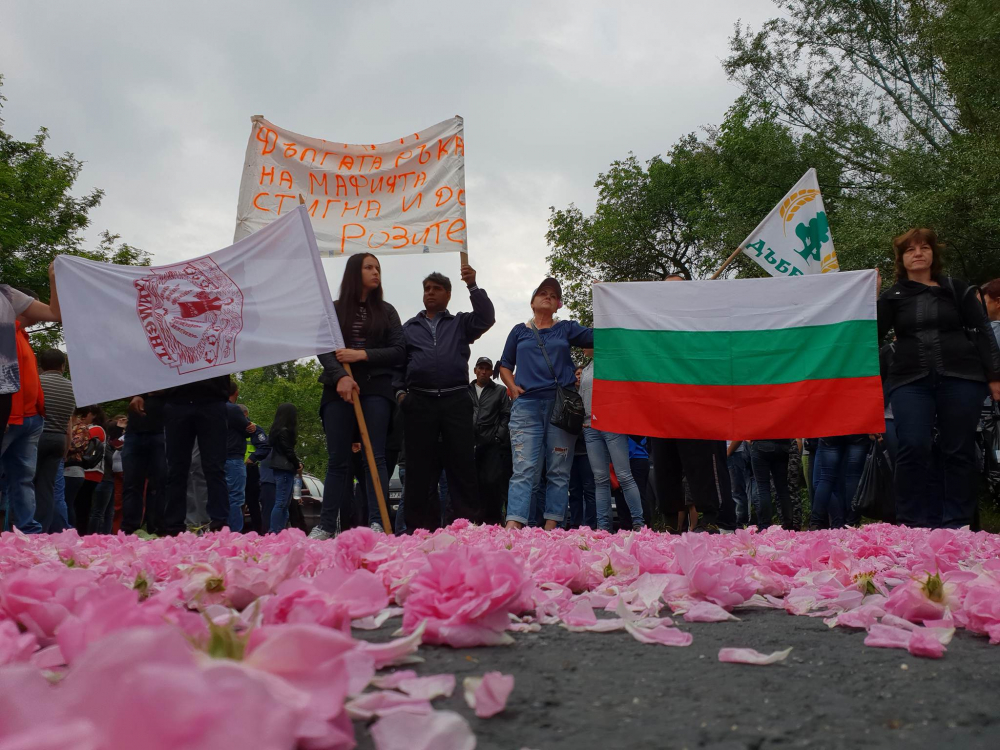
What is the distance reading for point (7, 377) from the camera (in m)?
5.13

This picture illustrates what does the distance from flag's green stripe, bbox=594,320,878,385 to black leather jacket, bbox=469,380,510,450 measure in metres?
2.96

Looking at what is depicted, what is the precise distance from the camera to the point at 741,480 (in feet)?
33.6

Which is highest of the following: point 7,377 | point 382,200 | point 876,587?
point 382,200

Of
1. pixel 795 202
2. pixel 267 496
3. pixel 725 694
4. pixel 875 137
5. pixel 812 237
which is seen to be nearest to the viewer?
pixel 725 694

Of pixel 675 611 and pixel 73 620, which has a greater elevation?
pixel 73 620

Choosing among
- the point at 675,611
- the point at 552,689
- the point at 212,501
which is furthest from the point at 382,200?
the point at 552,689

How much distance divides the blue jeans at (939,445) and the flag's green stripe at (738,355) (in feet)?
3.60

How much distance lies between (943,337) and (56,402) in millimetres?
6751

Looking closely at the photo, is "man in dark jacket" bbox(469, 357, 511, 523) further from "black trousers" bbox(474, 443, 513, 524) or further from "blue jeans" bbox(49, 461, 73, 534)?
"blue jeans" bbox(49, 461, 73, 534)

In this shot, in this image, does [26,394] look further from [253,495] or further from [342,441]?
[253,495]

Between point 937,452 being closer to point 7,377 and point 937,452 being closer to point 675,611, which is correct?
point 675,611

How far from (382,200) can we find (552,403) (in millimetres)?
2082

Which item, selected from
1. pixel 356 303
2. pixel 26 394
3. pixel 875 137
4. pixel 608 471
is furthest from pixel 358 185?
pixel 875 137

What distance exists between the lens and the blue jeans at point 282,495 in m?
10.2
